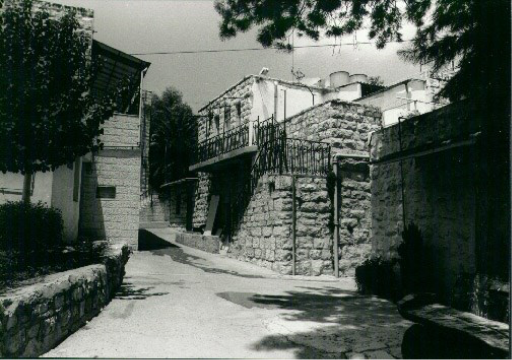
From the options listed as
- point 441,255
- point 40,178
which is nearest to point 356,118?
point 441,255

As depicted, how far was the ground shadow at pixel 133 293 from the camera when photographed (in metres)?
6.95

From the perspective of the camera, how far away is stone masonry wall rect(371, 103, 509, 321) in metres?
5.71

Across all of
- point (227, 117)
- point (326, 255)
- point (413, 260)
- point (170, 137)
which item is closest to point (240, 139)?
point (227, 117)

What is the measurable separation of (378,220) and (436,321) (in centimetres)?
529

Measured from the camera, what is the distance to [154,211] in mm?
25578

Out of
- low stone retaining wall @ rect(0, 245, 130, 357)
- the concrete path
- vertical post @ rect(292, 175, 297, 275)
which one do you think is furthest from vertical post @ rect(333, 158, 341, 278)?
low stone retaining wall @ rect(0, 245, 130, 357)

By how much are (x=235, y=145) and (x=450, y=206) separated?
900 centimetres

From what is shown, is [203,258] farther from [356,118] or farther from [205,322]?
[205,322]

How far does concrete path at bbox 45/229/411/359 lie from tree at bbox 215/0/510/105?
10.6ft

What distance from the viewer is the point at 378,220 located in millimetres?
9008

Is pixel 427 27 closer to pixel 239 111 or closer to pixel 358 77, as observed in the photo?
pixel 239 111

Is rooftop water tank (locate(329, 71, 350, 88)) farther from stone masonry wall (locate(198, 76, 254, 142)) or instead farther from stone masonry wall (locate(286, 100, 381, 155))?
stone masonry wall (locate(286, 100, 381, 155))

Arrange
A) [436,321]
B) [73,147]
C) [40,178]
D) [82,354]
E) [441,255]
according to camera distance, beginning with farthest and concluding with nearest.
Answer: [40,178] < [441,255] < [73,147] < [82,354] < [436,321]

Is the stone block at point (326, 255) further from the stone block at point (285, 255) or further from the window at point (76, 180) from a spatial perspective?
the window at point (76, 180)
